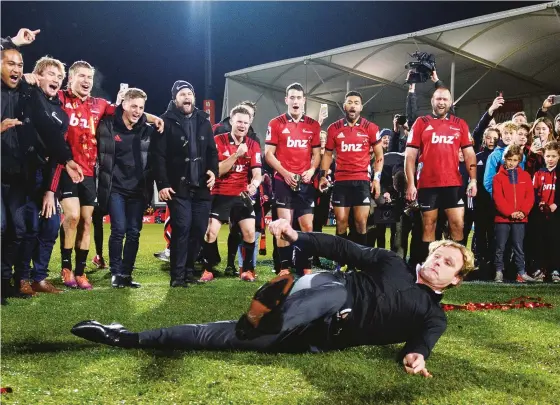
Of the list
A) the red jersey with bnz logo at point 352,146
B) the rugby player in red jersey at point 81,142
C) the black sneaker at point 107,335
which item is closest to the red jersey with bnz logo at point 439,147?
the red jersey with bnz logo at point 352,146

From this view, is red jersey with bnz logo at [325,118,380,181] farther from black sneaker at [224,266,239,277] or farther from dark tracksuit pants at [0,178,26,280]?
dark tracksuit pants at [0,178,26,280]

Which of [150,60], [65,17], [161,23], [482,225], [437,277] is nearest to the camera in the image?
[437,277]

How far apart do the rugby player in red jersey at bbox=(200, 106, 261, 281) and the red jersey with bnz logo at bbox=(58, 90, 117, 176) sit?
4.90 ft

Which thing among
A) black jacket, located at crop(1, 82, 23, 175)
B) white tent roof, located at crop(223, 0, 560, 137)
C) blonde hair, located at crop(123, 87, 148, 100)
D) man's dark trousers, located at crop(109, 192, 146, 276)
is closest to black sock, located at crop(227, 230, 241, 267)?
man's dark trousers, located at crop(109, 192, 146, 276)

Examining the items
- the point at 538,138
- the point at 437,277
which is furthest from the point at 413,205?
the point at 437,277

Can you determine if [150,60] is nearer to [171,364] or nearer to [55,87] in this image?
[55,87]

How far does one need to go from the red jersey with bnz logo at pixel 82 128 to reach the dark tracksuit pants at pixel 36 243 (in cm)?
68

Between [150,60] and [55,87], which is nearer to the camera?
[55,87]

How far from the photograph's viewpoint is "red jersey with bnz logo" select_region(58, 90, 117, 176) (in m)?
5.32

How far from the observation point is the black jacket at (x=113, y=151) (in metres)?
5.36

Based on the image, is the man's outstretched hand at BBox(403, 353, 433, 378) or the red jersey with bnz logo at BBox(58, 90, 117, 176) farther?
the red jersey with bnz logo at BBox(58, 90, 117, 176)

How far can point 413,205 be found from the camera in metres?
5.91

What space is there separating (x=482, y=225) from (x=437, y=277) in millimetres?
4505

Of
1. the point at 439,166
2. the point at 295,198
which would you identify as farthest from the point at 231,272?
the point at 439,166
